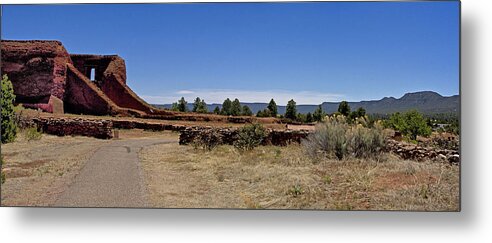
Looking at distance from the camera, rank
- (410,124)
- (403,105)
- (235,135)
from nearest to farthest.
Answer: (403,105)
(410,124)
(235,135)

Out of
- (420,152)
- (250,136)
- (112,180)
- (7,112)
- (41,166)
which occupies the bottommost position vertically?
(112,180)

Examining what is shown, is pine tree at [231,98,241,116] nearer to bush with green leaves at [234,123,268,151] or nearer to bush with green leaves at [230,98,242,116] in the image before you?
bush with green leaves at [230,98,242,116]

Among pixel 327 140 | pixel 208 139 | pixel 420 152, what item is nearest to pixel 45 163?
pixel 208 139

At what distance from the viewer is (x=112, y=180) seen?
16.5ft

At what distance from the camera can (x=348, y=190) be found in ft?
15.6

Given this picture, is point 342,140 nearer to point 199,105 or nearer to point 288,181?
point 288,181

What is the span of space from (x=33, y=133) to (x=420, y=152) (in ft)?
11.8

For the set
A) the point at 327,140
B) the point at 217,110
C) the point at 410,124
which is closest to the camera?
the point at 410,124

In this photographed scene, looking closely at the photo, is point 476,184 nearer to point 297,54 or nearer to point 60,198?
point 297,54

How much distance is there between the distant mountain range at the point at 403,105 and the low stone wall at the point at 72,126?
0.68 meters

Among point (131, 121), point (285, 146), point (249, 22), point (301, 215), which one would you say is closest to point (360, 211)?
point (301, 215)

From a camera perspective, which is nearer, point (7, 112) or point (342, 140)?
point (7, 112)

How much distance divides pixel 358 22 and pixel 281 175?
1529mm

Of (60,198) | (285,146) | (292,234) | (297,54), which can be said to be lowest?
(292,234)
